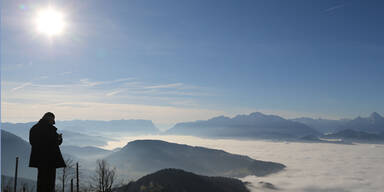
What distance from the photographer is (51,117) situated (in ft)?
36.2

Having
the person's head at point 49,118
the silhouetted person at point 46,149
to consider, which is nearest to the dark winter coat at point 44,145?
the silhouetted person at point 46,149

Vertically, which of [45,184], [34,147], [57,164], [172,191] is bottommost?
[172,191]

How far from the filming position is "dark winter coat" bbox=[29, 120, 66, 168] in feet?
35.3

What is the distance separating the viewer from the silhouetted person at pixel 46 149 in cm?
1069

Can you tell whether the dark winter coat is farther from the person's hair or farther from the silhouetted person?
the person's hair

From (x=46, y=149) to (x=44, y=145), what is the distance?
0.19m

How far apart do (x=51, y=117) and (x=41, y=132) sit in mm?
704

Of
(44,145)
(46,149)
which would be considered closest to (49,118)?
(44,145)

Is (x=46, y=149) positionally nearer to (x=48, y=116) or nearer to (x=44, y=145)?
(x=44, y=145)

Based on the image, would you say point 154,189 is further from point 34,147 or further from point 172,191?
→ point 34,147

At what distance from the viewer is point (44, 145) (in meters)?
10.9

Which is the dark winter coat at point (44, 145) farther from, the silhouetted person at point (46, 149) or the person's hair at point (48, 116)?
the person's hair at point (48, 116)

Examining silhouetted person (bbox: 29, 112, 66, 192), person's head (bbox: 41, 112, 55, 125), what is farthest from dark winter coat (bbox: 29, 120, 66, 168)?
person's head (bbox: 41, 112, 55, 125)

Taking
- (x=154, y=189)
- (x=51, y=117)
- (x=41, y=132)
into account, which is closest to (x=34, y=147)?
(x=41, y=132)
